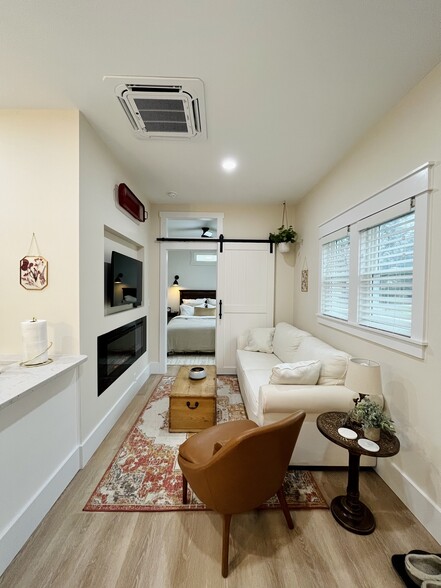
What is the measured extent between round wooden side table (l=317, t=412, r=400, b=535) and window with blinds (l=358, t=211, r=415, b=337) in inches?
27.3

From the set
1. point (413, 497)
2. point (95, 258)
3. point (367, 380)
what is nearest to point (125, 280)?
point (95, 258)

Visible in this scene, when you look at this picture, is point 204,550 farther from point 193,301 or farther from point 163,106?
point 193,301

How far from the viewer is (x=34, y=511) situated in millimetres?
1409

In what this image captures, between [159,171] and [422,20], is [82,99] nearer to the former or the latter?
[159,171]

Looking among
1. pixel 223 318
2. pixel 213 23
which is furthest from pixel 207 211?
pixel 213 23

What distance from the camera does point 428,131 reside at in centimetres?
146

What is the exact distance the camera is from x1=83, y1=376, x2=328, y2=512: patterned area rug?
62.3 inches

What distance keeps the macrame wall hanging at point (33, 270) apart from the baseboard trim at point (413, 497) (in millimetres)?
2812

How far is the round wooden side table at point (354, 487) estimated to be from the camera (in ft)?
4.60

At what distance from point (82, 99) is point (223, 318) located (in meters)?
2.94

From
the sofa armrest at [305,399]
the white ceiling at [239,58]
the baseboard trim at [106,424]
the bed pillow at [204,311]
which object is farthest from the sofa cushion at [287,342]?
the bed pillow at [204,311]

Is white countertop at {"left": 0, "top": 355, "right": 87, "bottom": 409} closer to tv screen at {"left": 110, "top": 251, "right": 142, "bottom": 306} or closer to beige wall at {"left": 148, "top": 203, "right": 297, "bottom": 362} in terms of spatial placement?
tv screen at {"left": 110, "top": 251, "right": 142, "bottom": 306}

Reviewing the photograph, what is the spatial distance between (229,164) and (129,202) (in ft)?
3.73

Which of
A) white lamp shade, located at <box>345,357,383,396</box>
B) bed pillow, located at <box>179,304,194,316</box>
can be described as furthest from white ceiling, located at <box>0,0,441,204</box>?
bed pillow, located at <box>179,304,194,316</box>
